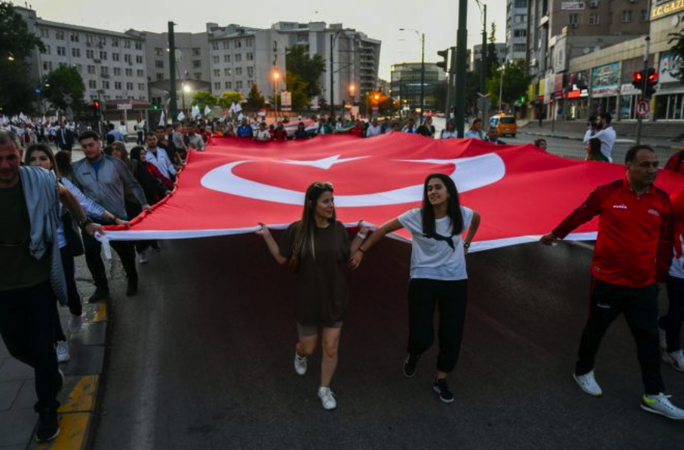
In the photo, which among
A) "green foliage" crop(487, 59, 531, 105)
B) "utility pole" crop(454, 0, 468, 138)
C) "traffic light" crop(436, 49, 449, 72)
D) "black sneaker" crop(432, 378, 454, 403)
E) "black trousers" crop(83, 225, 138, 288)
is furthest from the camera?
"green foliage" crop(487, 59, 531, 105)

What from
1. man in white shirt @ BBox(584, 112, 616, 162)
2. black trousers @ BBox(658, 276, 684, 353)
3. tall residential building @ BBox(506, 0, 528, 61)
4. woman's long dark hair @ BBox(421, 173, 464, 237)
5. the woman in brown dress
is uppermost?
tall residential building @ BBox(506, 0, 528, 61)

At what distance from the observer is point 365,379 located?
447 centimetres

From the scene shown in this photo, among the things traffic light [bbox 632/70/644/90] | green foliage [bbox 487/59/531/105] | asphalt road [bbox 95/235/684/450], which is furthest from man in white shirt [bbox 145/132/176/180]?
green foliage [bbox 487/59/531/105]

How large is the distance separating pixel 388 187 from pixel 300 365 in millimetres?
3272

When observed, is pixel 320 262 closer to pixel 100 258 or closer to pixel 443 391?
pixel 443 391

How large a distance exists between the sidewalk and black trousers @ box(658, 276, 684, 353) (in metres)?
4.48

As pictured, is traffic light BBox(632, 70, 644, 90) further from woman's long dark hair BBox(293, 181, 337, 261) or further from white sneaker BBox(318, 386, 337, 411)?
white sneaker BBox(318, 386, 337, 411)

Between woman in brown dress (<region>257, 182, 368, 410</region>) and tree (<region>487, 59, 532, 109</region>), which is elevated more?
tree (<region>487, 59, 532, 109</region>)

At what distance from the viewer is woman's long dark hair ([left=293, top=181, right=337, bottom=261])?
12.6 ft

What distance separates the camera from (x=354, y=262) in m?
4.07

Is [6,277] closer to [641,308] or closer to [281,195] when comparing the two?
[281,195]

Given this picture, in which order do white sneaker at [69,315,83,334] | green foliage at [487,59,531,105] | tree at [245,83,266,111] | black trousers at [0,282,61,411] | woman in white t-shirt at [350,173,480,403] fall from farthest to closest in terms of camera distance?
tree at [245,83,266,111], green foliage at [487,59,531,105], white sneaker at [69,315,83,334], woman in white t-shirt at [350,173,480,403], black trousers at [0,282,61,411]

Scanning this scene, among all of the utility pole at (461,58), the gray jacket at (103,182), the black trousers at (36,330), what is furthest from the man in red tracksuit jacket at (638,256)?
the utility pole at (461,58)

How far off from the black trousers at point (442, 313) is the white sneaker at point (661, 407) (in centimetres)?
135
